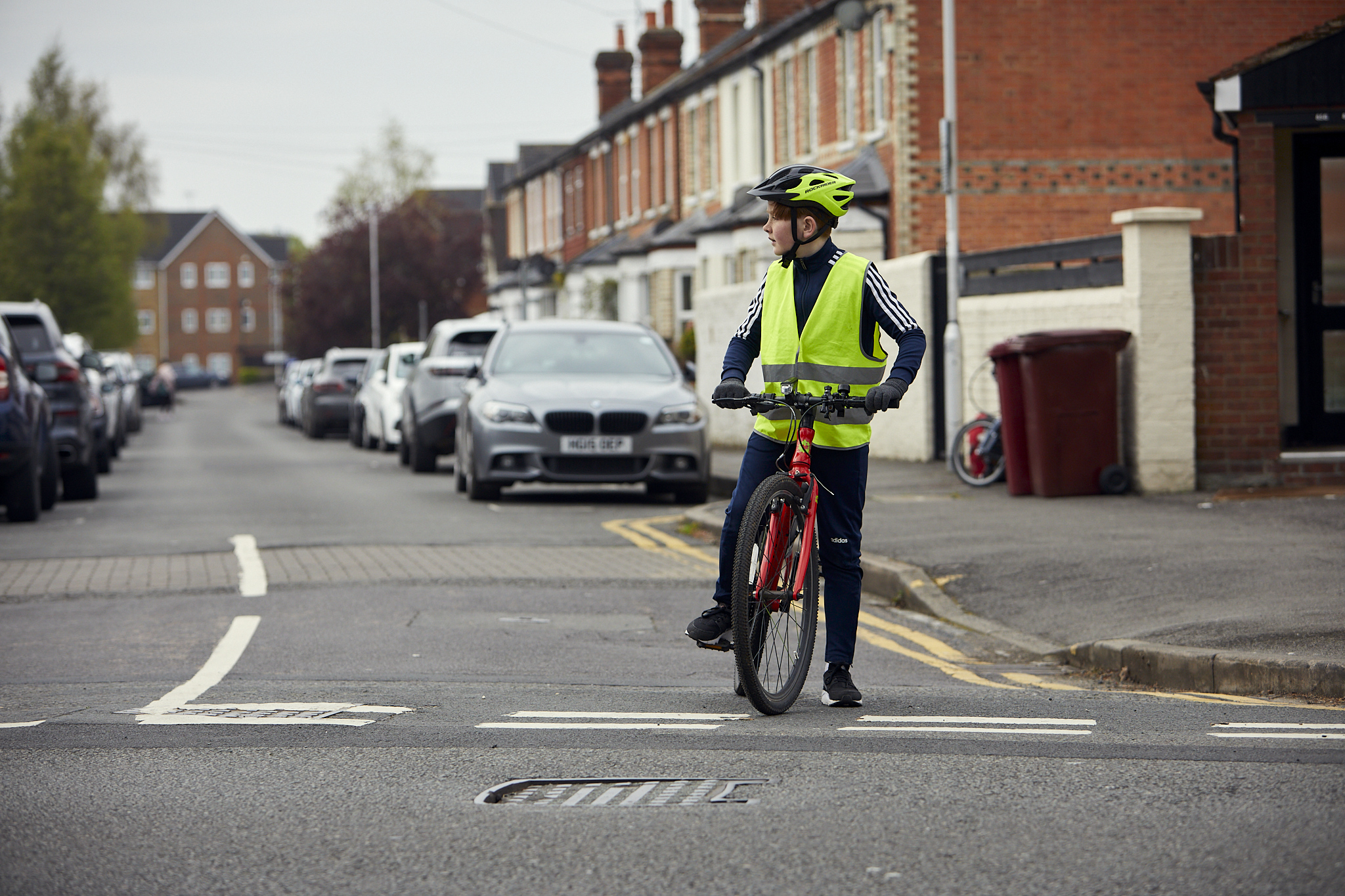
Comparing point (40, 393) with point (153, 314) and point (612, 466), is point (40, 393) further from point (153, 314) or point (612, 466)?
point (153, 314)

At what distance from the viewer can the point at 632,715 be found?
625cm

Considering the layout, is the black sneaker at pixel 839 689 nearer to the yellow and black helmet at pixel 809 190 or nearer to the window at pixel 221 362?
the yellow and black helmet at pixel 809 190

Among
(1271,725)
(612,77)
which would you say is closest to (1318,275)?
(1271,725)

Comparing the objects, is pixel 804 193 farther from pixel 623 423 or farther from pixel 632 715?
pixel 623 423

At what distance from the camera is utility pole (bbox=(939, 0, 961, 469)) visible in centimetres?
1795

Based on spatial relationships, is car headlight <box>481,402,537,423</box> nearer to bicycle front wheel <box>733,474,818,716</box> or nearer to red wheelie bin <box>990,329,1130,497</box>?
red wheelie bin <box>990,329,1130,497</box>

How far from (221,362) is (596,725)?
13370 cm

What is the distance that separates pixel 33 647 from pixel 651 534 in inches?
246

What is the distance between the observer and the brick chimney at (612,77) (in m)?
56.7

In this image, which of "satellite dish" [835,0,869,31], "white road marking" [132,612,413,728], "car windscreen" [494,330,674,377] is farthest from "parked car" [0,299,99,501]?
"white road marking" [132,612,413,728]

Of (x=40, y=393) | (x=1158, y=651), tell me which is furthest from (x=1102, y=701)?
(x=40, y=393)

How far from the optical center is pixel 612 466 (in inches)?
621

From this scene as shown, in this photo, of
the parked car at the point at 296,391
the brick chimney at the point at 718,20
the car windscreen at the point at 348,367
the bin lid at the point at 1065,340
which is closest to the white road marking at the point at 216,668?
the bin lid at the point at 1065,340

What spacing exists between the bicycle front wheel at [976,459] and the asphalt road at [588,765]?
5.92m
